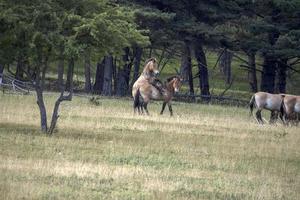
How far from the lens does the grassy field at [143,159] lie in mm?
13344

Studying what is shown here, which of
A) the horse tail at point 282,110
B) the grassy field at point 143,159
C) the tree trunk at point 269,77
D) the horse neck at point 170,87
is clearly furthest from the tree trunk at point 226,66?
the grassy field at point 143,159

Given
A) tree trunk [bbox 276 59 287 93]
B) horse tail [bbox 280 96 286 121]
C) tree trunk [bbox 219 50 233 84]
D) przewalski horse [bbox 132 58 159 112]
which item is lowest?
tree trunk [bbox 219 50 233 84]

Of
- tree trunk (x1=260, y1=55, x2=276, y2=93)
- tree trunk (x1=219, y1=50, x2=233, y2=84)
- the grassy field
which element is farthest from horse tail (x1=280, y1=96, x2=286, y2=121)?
tree trunk (x1=219, y1=50, x2=233, y2=84)

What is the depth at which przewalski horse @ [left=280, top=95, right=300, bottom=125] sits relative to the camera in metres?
31.0

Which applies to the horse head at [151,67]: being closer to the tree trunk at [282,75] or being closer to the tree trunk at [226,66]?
the tree trunk at [282,75]

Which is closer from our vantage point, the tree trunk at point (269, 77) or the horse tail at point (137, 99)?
the horse tail at point (137, 99)

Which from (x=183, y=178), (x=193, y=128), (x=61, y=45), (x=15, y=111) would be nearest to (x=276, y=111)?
(x=193, y=128)

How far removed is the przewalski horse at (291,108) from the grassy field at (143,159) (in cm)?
300

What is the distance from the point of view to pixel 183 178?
48.9 feet

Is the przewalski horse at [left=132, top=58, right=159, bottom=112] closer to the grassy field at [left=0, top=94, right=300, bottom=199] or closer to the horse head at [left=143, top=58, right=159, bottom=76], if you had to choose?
the horse head at [left=143, top=58, right=159, bottom=76]

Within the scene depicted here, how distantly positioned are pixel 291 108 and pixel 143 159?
15077 mm

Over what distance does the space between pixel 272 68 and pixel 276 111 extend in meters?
18.2

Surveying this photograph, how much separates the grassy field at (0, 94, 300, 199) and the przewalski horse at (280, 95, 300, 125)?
3.00m

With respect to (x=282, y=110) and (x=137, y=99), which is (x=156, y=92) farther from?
(x=282, y=110)
